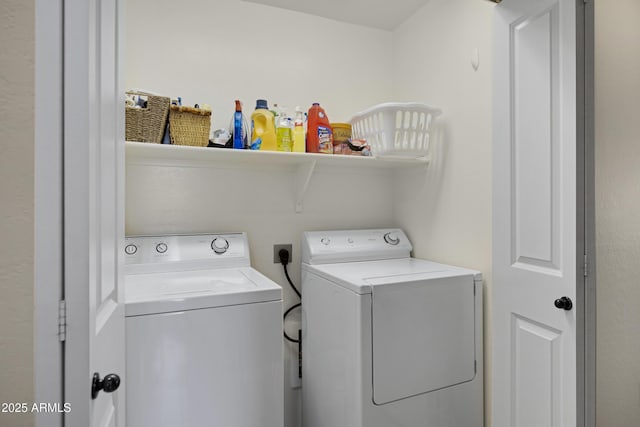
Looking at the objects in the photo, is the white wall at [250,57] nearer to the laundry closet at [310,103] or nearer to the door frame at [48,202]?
the laundry closet at [310,103]

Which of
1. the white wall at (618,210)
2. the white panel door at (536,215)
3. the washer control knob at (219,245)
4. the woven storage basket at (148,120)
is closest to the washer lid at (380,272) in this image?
the white panel door at (536,215)

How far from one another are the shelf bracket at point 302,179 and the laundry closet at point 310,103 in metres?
0.01

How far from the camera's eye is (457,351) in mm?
1606

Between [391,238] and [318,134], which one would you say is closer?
[318,134]

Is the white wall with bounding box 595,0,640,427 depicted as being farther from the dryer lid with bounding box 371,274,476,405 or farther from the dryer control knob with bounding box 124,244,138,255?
the dryer control knob with bounding box 124,244,138,255

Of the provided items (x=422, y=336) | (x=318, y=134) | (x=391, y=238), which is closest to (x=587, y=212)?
(x=422, y=336)

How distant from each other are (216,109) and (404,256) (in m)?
1.41

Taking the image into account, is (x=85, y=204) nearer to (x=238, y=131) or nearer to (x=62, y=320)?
(x=62, y=320)

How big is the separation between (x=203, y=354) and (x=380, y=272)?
0.86 meters

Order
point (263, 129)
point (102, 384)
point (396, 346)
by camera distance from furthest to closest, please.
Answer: point (263, 129) → point (396, 346) → point (102, 384)

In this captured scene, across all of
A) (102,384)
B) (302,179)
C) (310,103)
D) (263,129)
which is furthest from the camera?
(310,103)

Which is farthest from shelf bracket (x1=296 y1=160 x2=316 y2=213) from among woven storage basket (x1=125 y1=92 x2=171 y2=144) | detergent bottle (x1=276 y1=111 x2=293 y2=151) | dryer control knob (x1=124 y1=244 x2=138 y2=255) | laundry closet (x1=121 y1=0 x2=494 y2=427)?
dryer control knob (x1=124 y1=244 x2=138 y2=255)

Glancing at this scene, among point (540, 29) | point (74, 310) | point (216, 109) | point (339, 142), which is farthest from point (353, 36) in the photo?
point (74, 310)

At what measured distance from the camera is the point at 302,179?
2.03 m
